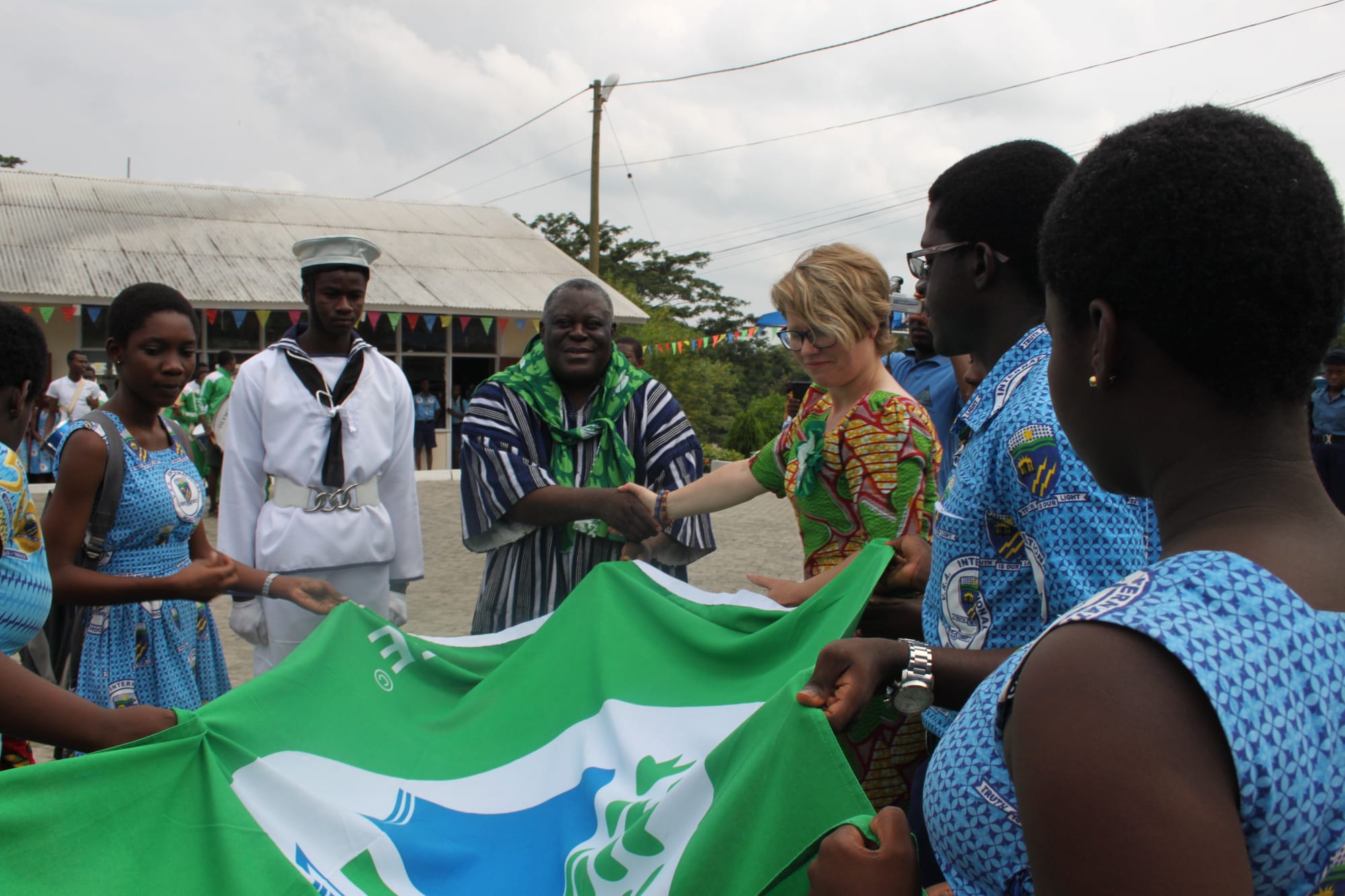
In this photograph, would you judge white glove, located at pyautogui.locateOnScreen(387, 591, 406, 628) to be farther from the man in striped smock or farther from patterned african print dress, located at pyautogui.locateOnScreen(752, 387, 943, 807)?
patterned african print dress, located at pyautogui.locateOnScreen(752, 387, 943, 807)

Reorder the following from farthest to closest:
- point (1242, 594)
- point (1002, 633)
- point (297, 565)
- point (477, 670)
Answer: point (297, 565) → point (477, 670) → point (1002, 633) → point (1242, 594)

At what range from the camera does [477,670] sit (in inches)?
124

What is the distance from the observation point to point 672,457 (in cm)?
378

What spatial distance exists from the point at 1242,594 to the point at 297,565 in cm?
329

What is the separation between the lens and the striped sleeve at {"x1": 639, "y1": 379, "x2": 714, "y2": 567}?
3.73 metres

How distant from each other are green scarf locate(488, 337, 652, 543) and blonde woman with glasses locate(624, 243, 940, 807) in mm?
820

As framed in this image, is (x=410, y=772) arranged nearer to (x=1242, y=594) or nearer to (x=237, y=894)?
(x=237, y=894)

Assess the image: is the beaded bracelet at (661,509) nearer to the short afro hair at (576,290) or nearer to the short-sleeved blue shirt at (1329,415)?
the short afro hair at (576,290)

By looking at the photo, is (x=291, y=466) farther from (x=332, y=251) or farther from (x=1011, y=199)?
(x=1011, y=199)

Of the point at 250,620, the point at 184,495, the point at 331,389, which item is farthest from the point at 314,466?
the point at 250,620

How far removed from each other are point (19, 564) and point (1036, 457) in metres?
2.06

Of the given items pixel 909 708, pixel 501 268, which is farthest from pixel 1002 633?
pixel 501 268

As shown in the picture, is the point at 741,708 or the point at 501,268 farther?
the point at 501,268

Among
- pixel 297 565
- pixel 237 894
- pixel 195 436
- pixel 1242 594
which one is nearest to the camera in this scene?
pixel 1242 594
